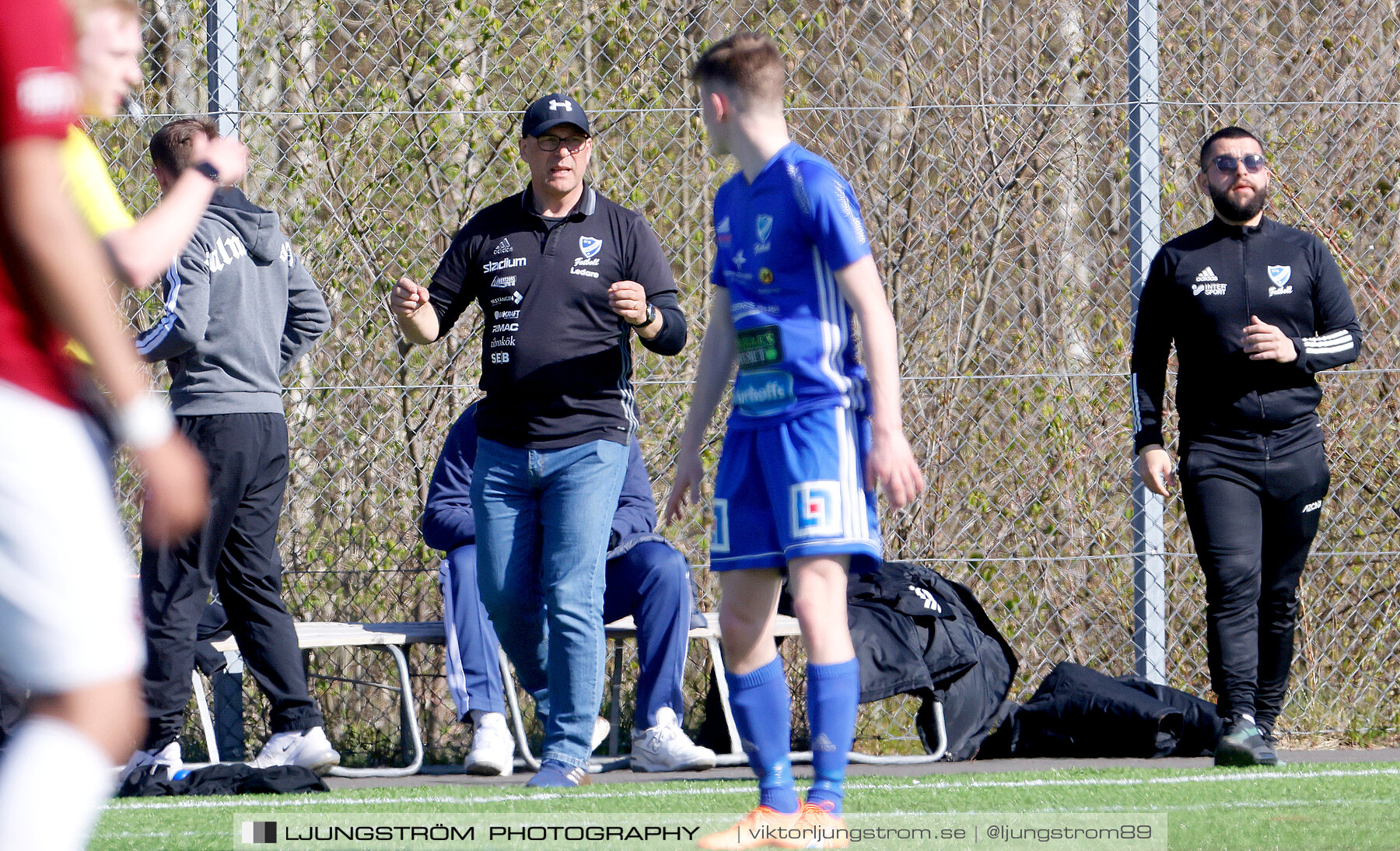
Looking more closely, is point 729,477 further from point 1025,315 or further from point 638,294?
point 1025,315

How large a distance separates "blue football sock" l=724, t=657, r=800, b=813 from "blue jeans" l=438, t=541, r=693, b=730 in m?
1.80

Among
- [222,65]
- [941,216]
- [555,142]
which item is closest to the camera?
[555,142]

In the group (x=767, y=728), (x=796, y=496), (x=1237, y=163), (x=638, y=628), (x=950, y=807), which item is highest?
(x=1237, y=163)

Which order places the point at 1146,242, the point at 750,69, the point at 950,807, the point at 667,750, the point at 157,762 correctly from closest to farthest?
1. the point at 750,69
2. the point at 950,807
3. the point at 157,762
4. the point at 667,750
5. the point at 1146,242

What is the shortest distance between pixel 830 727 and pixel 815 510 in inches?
19.2

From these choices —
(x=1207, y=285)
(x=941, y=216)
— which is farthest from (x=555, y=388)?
(x=941, y=216)

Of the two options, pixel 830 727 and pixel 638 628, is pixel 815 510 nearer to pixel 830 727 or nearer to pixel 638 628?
pixel 830 727

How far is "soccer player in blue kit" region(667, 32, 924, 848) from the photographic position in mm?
3518

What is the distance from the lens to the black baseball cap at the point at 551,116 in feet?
16.4

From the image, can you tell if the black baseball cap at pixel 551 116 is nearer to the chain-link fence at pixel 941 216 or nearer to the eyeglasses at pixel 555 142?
the eyeglasses at pixel 555 142

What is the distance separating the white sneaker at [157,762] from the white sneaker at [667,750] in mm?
1510

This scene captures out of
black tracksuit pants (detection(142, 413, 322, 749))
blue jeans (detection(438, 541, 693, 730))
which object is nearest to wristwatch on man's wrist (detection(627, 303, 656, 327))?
blue jeans (detection(438, 541, 693, 730))

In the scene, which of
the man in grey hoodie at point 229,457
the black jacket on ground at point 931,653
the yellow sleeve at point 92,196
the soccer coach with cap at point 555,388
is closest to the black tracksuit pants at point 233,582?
the man in grey hoodie at point 229,457

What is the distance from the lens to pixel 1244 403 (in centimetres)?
527
